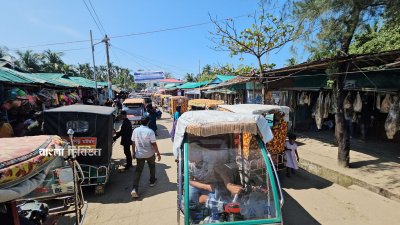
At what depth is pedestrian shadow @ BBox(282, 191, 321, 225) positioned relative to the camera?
5.30 metres

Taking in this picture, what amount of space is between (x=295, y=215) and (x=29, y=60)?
38577mm

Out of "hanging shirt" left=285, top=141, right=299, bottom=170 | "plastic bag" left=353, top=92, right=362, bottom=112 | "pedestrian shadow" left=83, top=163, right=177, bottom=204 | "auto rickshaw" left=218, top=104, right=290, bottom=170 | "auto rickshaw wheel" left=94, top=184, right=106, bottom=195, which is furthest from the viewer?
"plastic bag" left=353, top=92, right=362, bottom=112

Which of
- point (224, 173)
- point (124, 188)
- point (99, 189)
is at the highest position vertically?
point (224, 173)

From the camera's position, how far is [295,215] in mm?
5586

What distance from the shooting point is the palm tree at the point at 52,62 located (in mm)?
37812

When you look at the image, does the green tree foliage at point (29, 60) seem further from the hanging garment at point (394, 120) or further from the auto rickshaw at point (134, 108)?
the hanging garment at point (394, 120)

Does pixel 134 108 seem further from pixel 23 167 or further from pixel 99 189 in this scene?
pixel 23 167

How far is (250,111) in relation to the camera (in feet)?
23.9

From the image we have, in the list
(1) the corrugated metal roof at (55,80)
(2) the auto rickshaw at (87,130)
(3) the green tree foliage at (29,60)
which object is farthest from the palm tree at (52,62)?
(2) the auto rickshaw at (87,130)

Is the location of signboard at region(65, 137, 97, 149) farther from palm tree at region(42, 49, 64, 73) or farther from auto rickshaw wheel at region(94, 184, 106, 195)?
palm tree at region(42, 49, 64, 73)

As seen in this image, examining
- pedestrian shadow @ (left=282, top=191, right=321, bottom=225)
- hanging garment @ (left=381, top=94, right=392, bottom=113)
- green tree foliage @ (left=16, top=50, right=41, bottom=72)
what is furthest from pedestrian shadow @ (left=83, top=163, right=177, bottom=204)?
green tree foliage @ (left=16, top=50, right=41, bottom=72)

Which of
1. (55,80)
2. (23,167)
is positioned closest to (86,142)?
(23,167)

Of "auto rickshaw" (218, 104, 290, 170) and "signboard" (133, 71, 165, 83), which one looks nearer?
"auto rickshaw" (218, 104, 290, 170)

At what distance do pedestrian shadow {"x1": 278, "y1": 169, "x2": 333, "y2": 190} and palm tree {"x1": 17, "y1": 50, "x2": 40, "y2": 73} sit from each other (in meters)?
34.9
